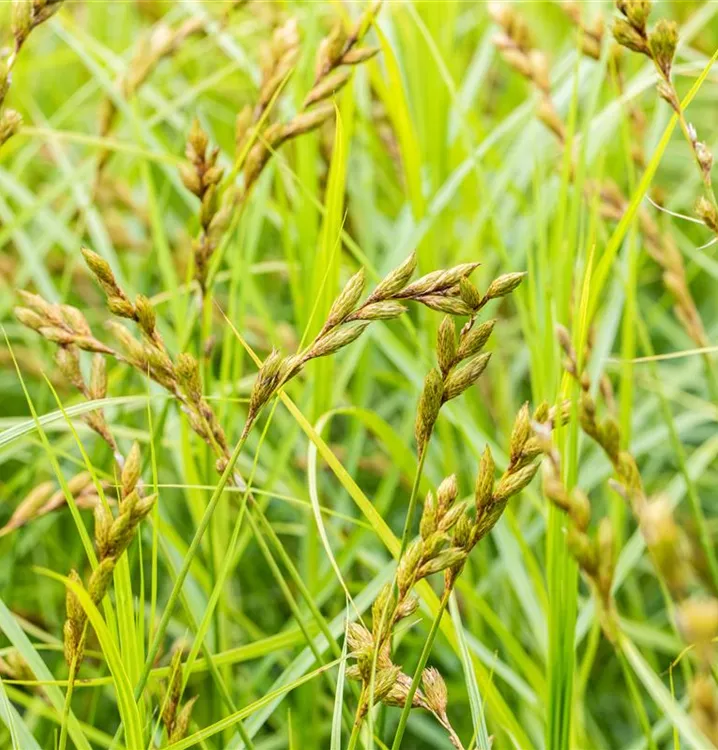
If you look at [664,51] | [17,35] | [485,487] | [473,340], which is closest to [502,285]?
[473,340]

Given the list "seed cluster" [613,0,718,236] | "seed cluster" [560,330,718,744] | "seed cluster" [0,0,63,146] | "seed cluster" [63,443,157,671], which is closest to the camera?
"seed cluster" [560,330,718,744]

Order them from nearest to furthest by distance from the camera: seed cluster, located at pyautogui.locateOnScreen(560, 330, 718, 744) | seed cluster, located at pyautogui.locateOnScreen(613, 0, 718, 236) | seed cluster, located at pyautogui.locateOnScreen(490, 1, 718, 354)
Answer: seed cluster, located at pyautogui.locateOnScreen(560, 330, 718, 744) → seed cluster, located at pyautogui.locateOnScreen(613, 0, 718, 236) → seed cluster, located at pyautogui.locateOnScreen(490, 1, 718, 354)

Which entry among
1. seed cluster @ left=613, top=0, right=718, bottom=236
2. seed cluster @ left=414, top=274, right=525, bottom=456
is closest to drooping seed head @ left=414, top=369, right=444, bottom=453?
seed cluster @ left=414, top=274, right=525, bottom=456

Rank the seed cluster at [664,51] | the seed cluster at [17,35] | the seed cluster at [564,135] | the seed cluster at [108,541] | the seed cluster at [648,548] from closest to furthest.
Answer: the seed cluster at [648,548] → the seed cluster at [108,541] → the seed cluster at [664,51] → the seed cluster at [17,35] → the seed cluster at [564,135]

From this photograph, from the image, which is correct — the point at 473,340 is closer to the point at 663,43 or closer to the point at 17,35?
the point at 663,43

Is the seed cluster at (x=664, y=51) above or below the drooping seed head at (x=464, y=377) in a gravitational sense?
above

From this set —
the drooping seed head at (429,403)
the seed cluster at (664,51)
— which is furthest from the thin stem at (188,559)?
the seed cluster at (664,51)

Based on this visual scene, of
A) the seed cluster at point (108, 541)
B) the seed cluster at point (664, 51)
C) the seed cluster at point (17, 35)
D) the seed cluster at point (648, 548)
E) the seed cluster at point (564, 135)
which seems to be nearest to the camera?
the seed cluster at point (648, 548)

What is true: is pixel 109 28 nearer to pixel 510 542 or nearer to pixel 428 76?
pixel 428 76

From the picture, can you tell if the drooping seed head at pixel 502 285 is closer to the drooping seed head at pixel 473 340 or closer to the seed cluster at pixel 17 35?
the drooping seed head at pixel 473 340

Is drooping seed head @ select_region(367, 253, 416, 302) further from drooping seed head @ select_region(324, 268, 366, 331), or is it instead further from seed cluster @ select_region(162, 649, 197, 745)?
seed cluster @ select_region(162, 649, 197, 745)
